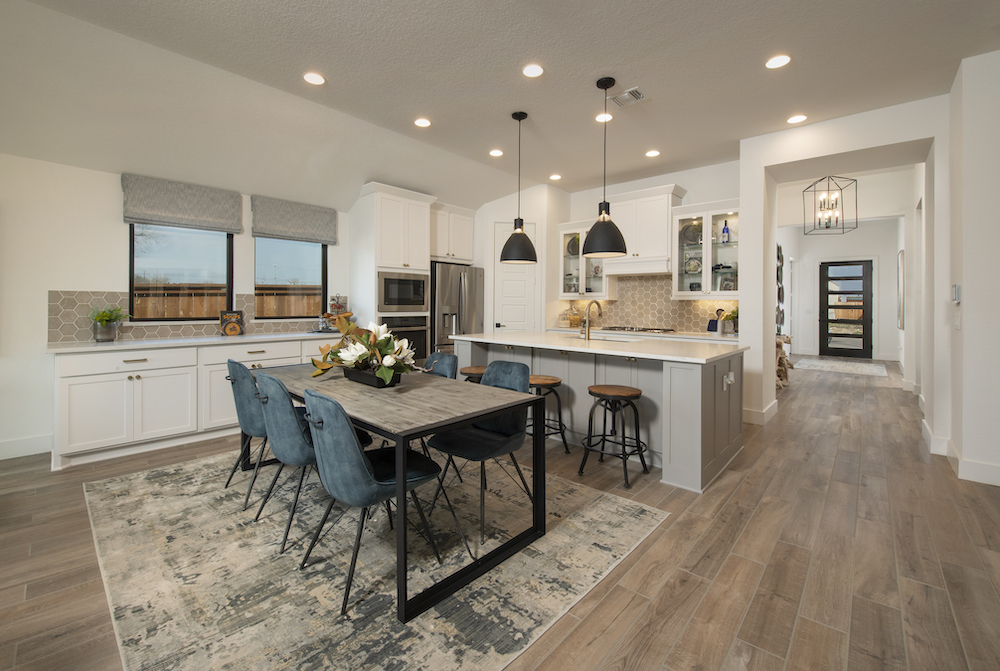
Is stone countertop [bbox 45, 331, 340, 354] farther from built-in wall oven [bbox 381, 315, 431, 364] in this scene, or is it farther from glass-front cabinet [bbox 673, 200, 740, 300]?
glass-front cabinet [bbox 673, 200, 740, 300]

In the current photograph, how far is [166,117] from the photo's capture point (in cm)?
340

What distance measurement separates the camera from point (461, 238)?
609cm

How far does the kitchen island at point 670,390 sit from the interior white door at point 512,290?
196cm

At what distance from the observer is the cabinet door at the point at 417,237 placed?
16.9ft

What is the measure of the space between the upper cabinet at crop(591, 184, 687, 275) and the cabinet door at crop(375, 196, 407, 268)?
2.63 meters

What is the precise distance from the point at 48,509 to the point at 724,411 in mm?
4367

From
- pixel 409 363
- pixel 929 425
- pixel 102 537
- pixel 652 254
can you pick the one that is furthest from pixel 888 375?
pixel 102 537

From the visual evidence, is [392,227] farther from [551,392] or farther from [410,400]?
[410,400]

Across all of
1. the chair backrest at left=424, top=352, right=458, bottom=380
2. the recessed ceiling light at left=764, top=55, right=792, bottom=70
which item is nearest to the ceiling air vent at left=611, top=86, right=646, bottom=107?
the recessed ceiling light at left=764, top=55, right=792, bottom=70

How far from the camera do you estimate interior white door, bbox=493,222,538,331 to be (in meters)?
6.07

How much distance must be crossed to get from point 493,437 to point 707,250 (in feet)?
12.3

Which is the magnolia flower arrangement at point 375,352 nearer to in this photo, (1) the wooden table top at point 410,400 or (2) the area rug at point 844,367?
(1) the wooden table top at point 410,400

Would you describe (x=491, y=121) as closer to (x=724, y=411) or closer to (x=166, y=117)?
(x=166, y=117)

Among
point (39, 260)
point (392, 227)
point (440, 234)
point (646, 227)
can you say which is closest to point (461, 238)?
point (440, 234)
